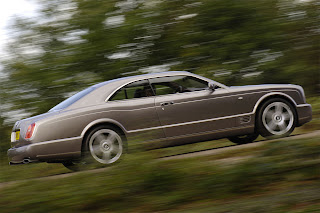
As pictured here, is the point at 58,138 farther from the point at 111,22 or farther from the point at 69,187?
the point at 111,22

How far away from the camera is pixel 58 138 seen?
712 centimetres

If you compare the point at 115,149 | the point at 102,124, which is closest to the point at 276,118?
the point at 115,149

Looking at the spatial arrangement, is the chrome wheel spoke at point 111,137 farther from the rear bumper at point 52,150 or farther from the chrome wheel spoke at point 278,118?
the chrome wheel spoke at point 278,118

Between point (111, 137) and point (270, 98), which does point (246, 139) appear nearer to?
point (270, 98)

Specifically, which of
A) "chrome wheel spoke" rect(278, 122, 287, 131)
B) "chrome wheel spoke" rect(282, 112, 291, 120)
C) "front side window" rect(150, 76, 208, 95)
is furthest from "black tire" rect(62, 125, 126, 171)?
"chrome wheel spoke" rect(282, 112, 291, 120)

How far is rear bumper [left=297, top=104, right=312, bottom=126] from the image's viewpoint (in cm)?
835

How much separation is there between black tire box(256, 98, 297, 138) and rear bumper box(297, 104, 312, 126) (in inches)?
3.6

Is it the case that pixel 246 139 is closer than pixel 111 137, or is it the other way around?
pixel 111 137

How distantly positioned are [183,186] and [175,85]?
123 inches

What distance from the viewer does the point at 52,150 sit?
23.4 feet

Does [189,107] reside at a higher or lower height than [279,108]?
higher

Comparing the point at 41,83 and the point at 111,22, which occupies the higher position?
the point at 111,22

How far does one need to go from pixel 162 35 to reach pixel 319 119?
15.5ft

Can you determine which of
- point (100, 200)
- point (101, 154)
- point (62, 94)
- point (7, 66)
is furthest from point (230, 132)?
point (7, 66)
